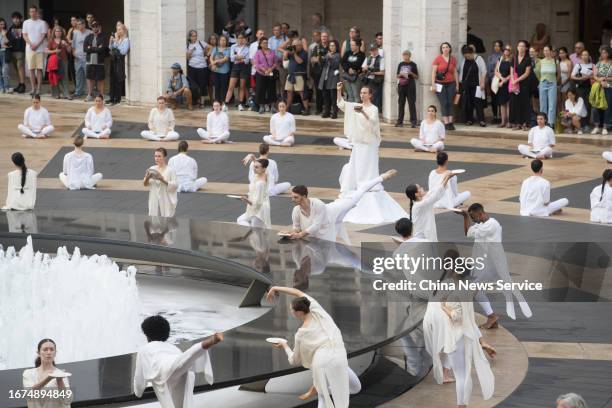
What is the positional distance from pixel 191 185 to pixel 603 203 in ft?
22.0

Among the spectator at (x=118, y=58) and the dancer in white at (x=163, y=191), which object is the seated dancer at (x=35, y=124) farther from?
the dancer in white at (x=163, y=191)

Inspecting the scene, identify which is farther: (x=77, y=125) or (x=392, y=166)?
(x=77, y=125)

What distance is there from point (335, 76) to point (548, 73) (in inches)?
183

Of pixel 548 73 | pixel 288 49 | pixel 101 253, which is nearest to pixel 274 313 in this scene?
pixel 101 253

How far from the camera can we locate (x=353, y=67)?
27562 mm

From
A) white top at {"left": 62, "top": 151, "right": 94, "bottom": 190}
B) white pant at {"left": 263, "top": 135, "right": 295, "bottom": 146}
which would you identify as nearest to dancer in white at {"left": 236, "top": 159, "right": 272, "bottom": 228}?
white top at {"left": 62, "top": 151, "right": 94, "bottom": 190}

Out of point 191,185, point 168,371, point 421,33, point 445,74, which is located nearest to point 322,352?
point 168,371

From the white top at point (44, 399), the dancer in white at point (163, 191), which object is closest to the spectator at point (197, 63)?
the dancer in white at point (163, 191)

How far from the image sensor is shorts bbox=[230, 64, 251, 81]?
2922 cm

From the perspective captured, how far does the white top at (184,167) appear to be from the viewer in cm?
2091

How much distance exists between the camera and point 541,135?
23406 millimetres

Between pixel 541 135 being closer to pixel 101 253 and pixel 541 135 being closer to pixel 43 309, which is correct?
pixel 101 253

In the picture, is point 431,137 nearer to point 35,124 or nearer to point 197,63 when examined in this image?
point 197,63

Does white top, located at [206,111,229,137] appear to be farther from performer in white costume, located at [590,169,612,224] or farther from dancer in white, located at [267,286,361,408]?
dancer in white, located at [267,286,361,408]
